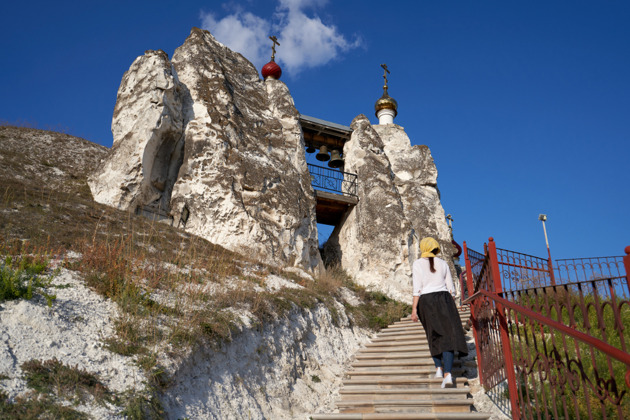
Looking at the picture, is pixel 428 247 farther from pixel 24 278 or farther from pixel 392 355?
pixel 24 278

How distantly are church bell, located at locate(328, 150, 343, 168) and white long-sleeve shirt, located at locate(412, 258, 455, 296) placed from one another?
10.1 meters

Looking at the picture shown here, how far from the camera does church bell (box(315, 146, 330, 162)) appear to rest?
1511cm

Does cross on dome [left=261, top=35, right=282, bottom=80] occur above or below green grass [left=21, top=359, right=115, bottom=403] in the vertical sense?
above

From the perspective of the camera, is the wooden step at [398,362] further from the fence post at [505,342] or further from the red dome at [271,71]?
the red dome at [271,71]

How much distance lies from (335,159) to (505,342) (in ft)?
36.9

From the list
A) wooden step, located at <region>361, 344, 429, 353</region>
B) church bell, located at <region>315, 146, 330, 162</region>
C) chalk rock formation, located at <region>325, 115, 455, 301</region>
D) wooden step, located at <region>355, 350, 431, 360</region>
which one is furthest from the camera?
church bell, located at <region>315, 146, 330, 162</region>

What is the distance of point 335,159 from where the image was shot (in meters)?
15.2

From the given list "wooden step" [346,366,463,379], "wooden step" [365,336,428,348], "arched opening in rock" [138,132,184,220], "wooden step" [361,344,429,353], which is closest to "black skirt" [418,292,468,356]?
"wooden step" [346,366,463,379]

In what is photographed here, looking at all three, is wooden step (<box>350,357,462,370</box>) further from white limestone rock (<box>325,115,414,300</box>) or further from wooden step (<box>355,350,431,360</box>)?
white limestone rock (<box>325,115,414,300</box>)

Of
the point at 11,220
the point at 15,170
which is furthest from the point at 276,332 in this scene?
the point at 15,170

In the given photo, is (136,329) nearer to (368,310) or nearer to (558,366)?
(558,366)

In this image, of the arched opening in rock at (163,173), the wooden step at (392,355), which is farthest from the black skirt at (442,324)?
the arched opening in rock at (163,173)

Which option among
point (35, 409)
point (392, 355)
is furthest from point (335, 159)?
point (35, 409)

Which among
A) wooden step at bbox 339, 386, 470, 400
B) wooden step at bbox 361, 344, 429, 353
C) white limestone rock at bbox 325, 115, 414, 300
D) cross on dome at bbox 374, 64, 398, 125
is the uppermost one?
cross on dome at bbox 374, 64, 398, 125
